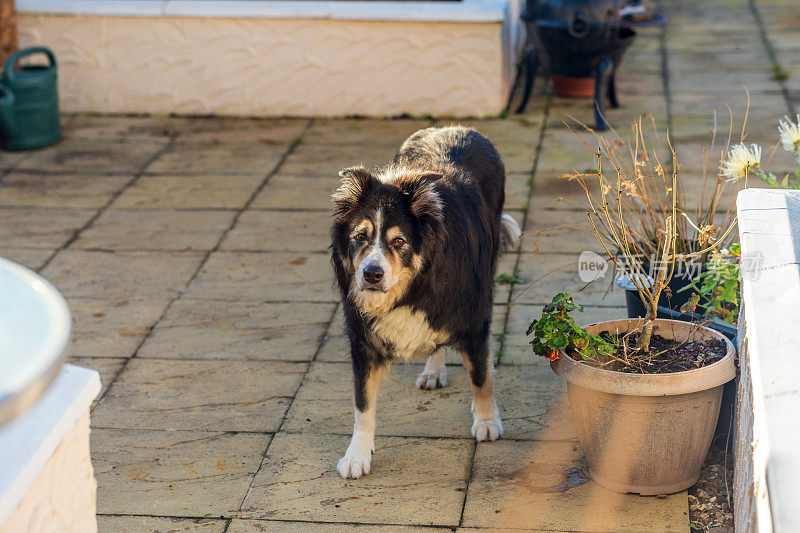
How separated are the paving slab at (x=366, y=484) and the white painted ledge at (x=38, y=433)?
54.4 inches

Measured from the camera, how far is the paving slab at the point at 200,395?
3.97m

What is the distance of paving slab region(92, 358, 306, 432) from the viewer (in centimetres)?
397

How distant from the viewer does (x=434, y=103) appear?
8.18 meters

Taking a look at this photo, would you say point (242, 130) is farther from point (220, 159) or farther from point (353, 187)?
point (353, 187)

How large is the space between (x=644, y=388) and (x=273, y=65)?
600 centimetres

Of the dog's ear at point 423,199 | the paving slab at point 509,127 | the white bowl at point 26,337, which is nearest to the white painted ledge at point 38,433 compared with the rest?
the white bowl at point 26,337

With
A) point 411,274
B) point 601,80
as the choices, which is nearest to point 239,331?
point 411,274

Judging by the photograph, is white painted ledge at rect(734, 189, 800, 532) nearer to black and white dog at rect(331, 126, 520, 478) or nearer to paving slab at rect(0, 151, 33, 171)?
black and white dog at rect(331, 126, 520, 478)

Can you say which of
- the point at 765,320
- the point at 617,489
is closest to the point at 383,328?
the point at 617,489

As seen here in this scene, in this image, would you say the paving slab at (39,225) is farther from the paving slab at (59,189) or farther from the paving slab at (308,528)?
the paving slab at (308,528)

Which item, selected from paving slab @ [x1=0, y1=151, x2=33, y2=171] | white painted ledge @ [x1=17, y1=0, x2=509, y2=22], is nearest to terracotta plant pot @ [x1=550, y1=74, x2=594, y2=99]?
white painted ledge @ [x1=17, y1=0, x2=509, y2=22]

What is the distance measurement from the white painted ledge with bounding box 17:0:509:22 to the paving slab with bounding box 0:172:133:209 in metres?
1.91

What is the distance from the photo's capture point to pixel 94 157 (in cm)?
752

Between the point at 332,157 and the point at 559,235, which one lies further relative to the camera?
the point at 332,157
